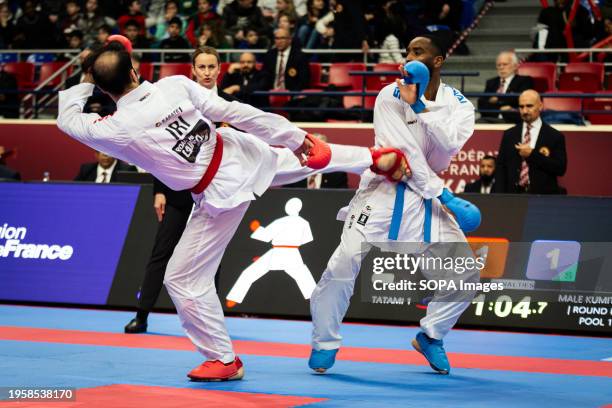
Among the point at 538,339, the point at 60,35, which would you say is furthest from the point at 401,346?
the point at 60,35

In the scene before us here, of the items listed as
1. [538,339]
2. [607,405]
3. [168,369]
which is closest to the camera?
[607,405]

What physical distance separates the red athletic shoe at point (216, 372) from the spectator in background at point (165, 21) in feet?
39.9

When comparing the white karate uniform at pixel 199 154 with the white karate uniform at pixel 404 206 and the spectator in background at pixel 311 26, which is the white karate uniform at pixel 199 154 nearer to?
the white karate uniform at pixel 404 206

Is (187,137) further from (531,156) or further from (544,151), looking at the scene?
(544,151)

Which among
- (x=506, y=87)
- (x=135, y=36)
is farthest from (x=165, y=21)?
(x=506, y=87)

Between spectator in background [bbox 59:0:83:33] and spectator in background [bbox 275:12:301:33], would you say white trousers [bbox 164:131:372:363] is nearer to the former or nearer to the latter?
spectator in background [bbox 275:12:301:33]

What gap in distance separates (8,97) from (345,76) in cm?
592

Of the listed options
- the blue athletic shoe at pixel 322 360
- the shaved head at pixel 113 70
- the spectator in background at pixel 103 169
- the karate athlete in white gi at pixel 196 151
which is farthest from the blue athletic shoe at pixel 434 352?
the spectator in background at pixel 103 169

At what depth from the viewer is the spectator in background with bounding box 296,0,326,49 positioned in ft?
51.9

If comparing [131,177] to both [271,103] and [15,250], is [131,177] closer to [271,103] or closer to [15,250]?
[15,250]

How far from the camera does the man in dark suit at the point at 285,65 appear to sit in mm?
13992

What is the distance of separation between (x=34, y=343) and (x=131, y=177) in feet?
12.9

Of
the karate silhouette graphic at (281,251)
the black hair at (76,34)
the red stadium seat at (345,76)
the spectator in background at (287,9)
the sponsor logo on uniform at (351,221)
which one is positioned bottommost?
the karate silhouette graphic at (281,251)

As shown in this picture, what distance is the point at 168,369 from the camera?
646 centimetres
